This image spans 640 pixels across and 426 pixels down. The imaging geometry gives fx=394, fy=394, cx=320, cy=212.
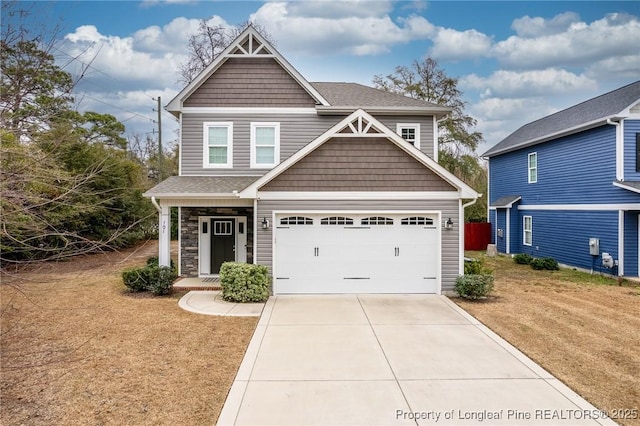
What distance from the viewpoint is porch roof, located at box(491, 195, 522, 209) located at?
780 inches

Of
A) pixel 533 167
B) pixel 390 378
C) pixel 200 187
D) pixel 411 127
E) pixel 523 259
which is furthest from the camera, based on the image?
pixel 533 167

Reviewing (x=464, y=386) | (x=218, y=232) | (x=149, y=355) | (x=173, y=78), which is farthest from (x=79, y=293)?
(x=173, y=78)

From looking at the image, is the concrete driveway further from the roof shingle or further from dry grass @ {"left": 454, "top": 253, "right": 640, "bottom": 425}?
the roof shingle

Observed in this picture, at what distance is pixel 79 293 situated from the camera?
444 inches

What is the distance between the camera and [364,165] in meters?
10.8

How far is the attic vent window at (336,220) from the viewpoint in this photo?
11.0 m

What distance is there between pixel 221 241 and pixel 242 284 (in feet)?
10.9

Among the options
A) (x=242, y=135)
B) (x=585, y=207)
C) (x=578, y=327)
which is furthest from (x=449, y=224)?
(x=585, y=207)

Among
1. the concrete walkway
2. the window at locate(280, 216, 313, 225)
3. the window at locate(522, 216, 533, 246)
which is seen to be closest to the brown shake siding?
the window at locate(280, 216, 313, 225)

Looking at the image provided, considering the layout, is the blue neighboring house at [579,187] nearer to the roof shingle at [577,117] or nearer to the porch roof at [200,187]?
the roof shingle at [577,117]

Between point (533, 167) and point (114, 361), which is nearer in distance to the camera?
point (114, 361)

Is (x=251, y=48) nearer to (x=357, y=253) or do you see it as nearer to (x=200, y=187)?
(x=200, y=187)

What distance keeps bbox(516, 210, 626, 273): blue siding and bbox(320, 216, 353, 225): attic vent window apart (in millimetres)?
9693

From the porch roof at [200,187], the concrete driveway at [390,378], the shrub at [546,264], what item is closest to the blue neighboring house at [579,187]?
the shrub at [546,264]
